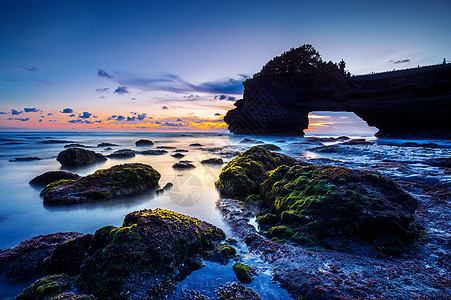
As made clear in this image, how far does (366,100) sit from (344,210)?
4118 centimetres

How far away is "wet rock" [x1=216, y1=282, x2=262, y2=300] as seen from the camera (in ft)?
7.52

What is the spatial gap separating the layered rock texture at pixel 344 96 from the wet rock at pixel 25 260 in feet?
141

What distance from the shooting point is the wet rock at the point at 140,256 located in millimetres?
2264

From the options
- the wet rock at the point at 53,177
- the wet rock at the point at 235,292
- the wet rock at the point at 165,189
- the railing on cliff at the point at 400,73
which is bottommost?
the wet rock at the point at 165,189

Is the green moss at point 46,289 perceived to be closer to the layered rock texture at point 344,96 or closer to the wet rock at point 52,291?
the wet rock at point 52,291

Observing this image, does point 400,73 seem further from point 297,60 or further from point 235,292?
point 235,292

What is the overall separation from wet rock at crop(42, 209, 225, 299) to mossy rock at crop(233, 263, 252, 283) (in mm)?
544

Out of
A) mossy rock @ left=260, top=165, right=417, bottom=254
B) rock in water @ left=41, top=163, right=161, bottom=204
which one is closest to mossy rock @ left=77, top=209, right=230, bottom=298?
mossy rock @ left=260, top=165, right=417, bottom=254

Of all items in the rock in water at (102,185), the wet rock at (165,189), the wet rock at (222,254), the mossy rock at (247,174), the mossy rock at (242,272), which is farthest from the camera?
the wet rock at (165,189)

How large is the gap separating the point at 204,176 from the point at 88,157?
27.9ft

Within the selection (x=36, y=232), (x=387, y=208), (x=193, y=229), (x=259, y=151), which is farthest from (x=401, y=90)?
(x=36, y=232)

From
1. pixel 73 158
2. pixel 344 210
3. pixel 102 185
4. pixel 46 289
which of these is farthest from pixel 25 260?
pixel 73 158

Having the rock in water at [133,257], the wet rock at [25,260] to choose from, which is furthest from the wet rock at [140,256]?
the wet rock at [25,260]

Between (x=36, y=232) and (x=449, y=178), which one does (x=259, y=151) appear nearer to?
(x=449, y=178)
